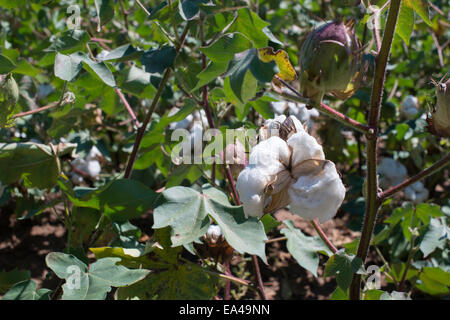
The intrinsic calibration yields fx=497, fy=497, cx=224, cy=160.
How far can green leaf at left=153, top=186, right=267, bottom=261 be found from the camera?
0.92 meters

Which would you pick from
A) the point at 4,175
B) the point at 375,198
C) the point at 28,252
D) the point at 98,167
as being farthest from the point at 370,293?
the point at 28,252

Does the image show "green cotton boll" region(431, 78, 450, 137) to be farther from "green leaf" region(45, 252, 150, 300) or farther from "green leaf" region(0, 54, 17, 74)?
"green leaf" region(0, 54, 17, 74)

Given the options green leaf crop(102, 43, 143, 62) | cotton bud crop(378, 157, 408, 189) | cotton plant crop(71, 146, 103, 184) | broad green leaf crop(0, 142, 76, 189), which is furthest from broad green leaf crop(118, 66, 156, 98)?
cotton bud crop(378, 157, 408, 189)

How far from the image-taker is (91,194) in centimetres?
116

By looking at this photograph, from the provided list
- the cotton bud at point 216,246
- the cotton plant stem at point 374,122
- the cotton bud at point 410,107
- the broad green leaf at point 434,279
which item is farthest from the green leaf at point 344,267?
the cotton bud at point 410,107

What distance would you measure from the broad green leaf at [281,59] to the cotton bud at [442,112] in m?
0.25

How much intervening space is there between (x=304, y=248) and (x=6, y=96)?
2.43ft

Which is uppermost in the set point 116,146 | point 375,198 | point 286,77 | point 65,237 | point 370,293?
point 286,77

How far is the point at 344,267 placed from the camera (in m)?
1.00

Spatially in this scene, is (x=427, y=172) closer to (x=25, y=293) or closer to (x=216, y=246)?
(x=216, y=246)

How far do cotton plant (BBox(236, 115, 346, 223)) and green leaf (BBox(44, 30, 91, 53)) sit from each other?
598 mm

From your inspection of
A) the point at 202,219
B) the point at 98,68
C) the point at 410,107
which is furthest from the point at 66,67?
the point at 410,107
